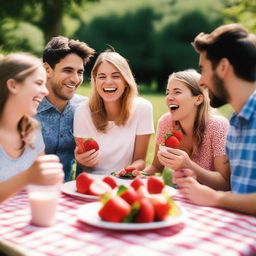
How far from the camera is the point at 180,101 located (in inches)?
142

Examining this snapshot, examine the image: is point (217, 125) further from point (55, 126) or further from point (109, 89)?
point (55, 126)

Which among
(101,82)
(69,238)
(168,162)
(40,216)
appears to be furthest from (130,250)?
(101,82)

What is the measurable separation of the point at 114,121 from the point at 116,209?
6.99 ft

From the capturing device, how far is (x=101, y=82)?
155 inches

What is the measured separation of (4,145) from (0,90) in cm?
32

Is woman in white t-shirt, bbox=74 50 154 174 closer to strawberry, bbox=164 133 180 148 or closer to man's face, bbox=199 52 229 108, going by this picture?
strawberry, bbox=164 133 180 148

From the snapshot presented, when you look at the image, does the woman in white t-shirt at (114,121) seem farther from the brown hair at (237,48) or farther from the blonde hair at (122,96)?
the brown hair at (237,48)

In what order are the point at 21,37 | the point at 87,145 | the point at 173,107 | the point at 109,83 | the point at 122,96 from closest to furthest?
the point at 87,145 → the point at 173,107 → the point at 109,83 → the point at 122,96 → the point at 21,37

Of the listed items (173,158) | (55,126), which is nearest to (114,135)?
(55,126)

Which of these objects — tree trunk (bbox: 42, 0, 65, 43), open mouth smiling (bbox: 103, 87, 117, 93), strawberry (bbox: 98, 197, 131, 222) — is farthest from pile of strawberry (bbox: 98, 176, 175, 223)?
tree trunk (bbox: 42, 0, 65, 43)

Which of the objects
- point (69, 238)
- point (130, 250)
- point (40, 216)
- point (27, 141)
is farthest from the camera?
point (27, 141)

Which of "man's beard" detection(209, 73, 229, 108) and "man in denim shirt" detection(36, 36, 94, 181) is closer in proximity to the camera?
"man's beard" detection(209, 73, 229, 108)

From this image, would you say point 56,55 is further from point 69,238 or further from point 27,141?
point 69,238

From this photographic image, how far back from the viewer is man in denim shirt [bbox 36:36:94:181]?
414 cm
